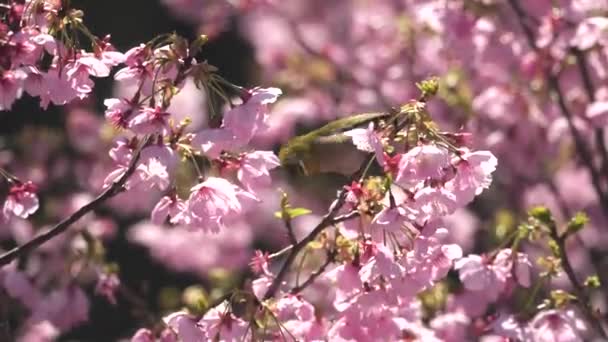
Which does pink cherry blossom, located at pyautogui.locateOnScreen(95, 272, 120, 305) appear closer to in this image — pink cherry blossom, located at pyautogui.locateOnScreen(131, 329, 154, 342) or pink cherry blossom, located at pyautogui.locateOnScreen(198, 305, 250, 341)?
pink cherry blossom, located at pyautogui.locateOnScreen(131, 329, 154, 342)

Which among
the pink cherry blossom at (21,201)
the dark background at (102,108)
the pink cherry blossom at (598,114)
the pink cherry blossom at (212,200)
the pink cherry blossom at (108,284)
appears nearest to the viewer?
the pink cherry blossom at (212,200)

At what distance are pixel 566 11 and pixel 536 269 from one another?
1.14 meters

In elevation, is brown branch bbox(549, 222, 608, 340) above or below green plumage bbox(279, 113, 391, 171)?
below

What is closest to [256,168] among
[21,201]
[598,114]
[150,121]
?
[150,121]

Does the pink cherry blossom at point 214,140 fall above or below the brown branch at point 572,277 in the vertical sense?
above

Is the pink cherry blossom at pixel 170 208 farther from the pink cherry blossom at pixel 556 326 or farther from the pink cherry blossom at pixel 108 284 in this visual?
the pink cherry blossom at pixel 556 326

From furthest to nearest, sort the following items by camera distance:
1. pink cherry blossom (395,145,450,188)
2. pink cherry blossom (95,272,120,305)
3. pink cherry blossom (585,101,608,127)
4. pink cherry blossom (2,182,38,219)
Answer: pink cherry blossom (585,101,608,127), pink cherry blossom (95,272,120,305), pink cherry blossom (2,182,38,219), pink cherry blossom (395,145,450,188)

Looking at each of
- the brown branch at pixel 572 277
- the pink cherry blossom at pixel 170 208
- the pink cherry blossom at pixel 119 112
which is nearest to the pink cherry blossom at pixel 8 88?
the pink cherry blossom at pixel 119 112

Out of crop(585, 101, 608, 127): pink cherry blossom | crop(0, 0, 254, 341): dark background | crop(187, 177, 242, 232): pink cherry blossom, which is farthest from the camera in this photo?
crop(0, 0, 254, 341): dark background

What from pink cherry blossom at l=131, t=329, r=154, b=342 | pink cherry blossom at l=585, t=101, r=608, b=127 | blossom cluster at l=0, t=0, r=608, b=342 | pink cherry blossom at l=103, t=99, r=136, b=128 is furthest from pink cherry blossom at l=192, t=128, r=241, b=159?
pink cherry blossom at l=585, t=101, r=608, b=127

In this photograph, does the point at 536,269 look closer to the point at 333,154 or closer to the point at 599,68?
the point at 599,68

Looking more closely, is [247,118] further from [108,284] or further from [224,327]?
[108,284]

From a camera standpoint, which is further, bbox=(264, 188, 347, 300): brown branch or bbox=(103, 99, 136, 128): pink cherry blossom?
bbox=(264, 188, 347, 300): brown branch

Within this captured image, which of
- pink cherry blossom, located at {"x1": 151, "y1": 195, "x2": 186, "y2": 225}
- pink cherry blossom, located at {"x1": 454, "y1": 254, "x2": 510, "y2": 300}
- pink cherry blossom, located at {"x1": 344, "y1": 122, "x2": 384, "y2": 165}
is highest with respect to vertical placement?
pink cherry blossom, located at {"x1": 344, "y1": 122, "x2": 384, "y2": 165}
